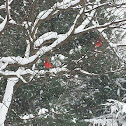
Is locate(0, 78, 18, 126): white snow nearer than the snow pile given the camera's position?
Yes

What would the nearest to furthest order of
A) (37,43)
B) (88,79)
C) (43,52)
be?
(43,52) → (37,43) → (88,79)

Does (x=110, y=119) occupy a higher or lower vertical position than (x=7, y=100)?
lower

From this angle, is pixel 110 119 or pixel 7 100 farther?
pixel 110 119

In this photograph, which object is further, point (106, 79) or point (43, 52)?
point (106, 79)

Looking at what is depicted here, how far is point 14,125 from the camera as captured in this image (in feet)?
28.6

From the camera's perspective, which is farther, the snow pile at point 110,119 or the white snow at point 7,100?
the snow pile at point 110,119

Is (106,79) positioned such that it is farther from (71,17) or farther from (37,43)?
(37,43)

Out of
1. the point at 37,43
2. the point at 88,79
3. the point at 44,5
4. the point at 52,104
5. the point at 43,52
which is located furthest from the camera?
the point at 88,79

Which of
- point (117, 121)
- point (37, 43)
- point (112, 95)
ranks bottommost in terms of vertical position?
point (117, 121)

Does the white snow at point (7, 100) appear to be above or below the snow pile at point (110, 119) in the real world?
above

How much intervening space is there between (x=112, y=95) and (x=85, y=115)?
4.10 feet

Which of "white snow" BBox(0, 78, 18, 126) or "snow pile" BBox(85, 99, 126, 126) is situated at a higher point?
"white snow" BBox(0, 78, 18, 126)

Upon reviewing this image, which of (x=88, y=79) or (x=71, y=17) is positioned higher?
(x=71, y=17)

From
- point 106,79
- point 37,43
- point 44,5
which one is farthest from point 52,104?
point 37,43
